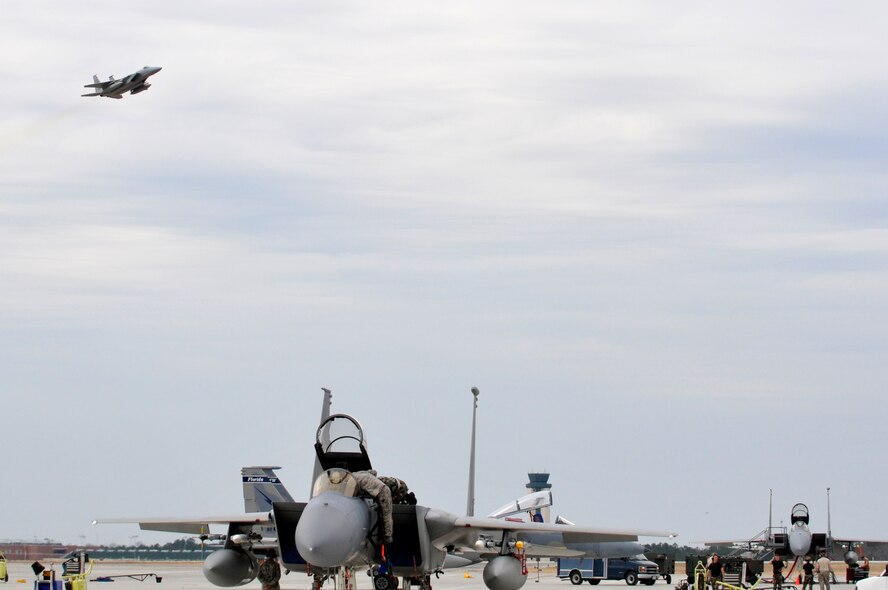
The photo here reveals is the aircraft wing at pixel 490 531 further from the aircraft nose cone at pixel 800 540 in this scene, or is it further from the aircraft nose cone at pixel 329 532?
the aircraft nose cone at pixel 800 540

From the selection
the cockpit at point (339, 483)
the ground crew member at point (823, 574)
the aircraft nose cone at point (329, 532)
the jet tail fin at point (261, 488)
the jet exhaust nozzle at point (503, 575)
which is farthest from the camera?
the jet tail fin at point (261, 488)

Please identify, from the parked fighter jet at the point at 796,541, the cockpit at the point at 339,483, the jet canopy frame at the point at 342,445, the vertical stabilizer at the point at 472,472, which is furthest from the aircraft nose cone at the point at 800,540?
the cockpit at the point at 339,483

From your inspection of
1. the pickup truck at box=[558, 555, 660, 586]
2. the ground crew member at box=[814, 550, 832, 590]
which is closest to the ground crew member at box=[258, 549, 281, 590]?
the ground crew member at box=[814, 550, 832, 590]

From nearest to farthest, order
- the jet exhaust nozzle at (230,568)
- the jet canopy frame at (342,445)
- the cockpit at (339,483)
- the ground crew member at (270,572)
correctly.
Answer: the cockpit at (339,483) → the jet canopy frame at (342,445) → the jet exhaust nozzle at (230,568) → the ground crew member at (270,572)

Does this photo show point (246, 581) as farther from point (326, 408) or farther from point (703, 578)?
point (703, 578)

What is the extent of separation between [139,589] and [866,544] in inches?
1429

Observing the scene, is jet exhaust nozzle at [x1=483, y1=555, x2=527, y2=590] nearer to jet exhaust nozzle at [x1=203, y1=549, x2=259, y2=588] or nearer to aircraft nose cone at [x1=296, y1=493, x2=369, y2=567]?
aircraft nose cone at [x1=296, y1=493, x2=369, y2=567]

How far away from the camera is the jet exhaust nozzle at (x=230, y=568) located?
20.0 meters

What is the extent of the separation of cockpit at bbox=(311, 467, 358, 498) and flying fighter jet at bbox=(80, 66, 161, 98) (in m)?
25.7

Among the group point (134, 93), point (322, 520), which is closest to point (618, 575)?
point (134, 93)

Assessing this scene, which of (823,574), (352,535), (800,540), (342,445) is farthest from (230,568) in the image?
(800,540)

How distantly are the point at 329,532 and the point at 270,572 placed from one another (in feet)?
15.0

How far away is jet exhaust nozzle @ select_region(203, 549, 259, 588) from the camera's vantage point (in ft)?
65.6

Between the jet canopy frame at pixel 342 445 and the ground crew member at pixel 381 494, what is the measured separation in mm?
458
